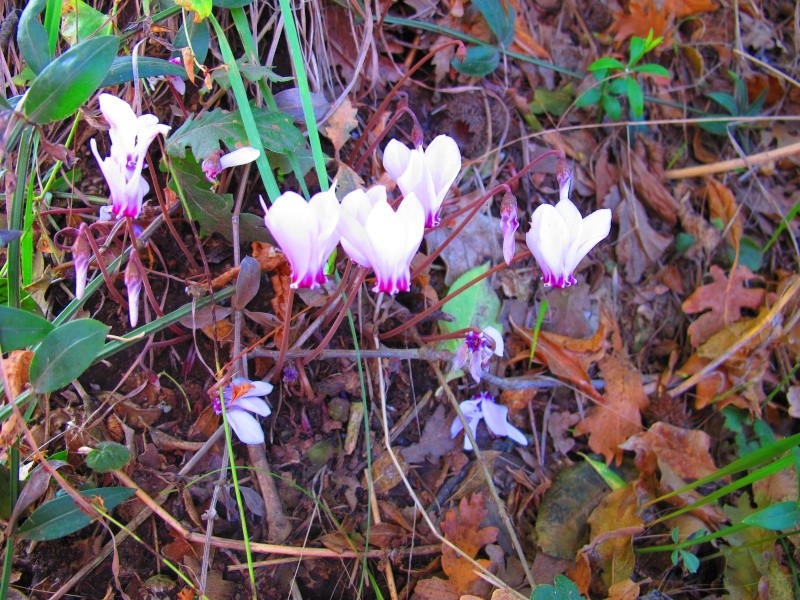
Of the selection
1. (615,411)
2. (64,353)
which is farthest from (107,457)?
(615,411)

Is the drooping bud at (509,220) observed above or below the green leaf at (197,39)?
below

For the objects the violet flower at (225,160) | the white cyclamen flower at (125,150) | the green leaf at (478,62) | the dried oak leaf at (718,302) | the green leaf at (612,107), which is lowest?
the dried oak leaf at (718,302)

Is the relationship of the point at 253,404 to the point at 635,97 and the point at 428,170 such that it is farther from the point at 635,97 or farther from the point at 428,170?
the point at 635,97

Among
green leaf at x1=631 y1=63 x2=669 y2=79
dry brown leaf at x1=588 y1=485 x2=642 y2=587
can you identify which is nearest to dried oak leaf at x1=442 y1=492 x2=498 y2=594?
dry brown leaf at x1=588 y1=485 x2=642 y2=587

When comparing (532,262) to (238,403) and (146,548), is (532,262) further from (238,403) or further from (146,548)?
(146,548)

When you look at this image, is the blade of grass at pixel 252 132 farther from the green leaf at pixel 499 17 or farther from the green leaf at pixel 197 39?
the green leaf at pixel 499 17

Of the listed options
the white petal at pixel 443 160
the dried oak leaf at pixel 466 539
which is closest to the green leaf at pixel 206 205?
the white petal at pixel 443 160
